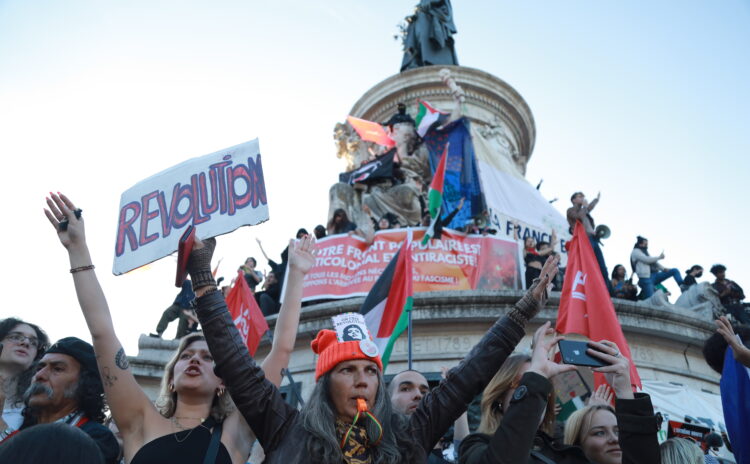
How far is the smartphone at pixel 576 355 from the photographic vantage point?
3061 millimetres

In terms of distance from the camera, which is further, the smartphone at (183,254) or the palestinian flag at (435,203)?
the palestinian flag at (435,203)

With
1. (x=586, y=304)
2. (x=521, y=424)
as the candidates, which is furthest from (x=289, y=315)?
(x=586, y=304)

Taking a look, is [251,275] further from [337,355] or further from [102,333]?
[337,355]

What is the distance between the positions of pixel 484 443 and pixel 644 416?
77cm

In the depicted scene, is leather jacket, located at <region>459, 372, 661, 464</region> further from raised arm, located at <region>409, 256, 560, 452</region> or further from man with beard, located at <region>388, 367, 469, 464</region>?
man with beard, located at <region>388, 367, 469, 464</region>

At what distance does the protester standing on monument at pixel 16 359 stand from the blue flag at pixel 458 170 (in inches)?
286

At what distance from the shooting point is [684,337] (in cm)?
898

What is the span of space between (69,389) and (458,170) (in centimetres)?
989

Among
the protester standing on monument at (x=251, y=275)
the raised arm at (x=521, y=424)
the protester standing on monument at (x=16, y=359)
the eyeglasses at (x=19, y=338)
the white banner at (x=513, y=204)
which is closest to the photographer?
the raised arm at (x=521, y=424)

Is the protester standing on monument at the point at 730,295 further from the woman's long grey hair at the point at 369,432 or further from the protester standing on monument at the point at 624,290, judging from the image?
the woman's long grey hair at the point at 369,432

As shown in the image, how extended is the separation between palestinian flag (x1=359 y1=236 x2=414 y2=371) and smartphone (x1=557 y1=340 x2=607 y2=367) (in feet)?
13.6

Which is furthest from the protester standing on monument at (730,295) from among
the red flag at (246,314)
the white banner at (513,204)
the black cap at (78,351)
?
the black cap at (78,351)

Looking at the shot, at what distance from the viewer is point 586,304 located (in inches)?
277

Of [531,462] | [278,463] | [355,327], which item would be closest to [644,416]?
[531,462]
